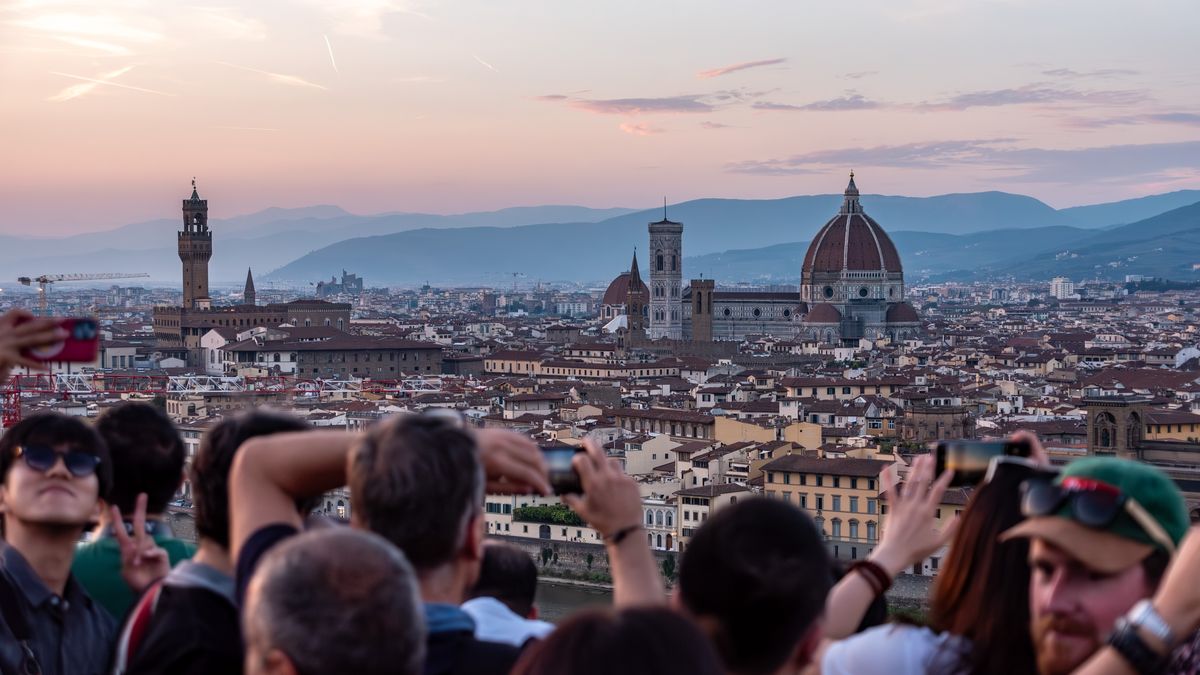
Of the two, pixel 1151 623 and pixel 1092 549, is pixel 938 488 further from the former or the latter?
pixel 1151 623

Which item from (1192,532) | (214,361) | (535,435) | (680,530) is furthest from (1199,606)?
(214,361)

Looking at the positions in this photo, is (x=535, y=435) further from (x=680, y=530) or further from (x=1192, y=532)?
(x=1192, y=532)

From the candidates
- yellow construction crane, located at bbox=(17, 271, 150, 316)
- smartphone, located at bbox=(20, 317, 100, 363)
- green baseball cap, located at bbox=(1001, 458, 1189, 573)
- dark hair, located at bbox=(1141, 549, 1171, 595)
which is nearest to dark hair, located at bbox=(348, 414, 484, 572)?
smartphone, located at bbox=(20, 317, 100, 363)

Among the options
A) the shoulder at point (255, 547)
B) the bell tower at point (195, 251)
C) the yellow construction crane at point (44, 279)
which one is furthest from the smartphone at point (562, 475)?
the bell tower at point (195, 251)

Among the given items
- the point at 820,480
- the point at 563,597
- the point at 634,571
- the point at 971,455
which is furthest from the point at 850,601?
the point at 820,480

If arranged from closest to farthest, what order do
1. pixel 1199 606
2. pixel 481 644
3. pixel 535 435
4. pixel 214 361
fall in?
pixel 1199 606 → pixel 481 644 → pixel 535 435 → pixel 214 361

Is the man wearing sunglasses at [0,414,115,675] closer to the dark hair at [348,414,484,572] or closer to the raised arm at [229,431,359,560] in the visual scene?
the raised arm at [229,431,359,560]
